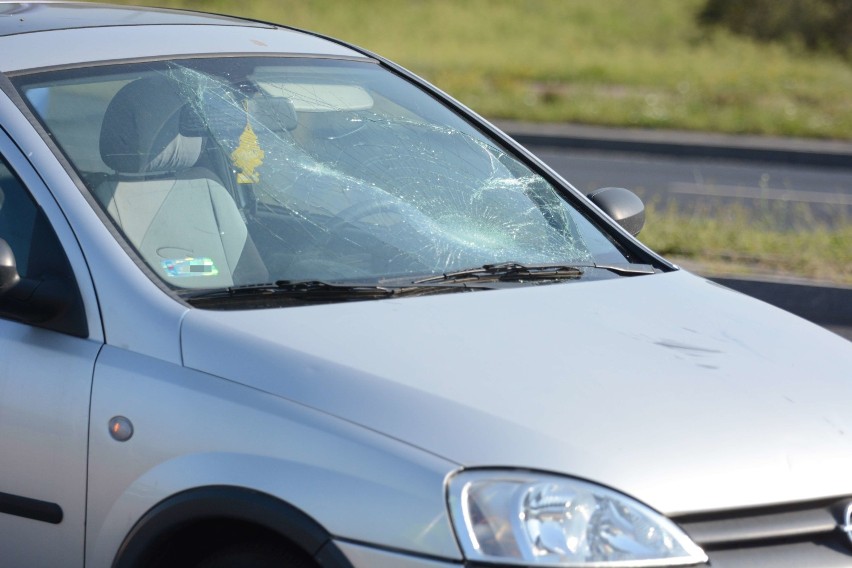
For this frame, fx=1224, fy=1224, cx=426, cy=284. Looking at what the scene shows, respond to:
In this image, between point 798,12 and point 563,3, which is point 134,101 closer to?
point 798,12

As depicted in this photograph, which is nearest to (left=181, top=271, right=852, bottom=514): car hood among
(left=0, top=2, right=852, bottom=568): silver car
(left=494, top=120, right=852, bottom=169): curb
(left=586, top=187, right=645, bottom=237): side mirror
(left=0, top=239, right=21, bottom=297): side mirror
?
(left=0, top=2, right=852, bottom=568): silver car

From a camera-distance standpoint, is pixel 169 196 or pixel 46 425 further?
pixel 169 196

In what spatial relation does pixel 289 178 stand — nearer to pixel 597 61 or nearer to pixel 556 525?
pixel 556 525

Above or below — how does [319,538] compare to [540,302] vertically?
below

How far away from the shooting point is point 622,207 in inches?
143

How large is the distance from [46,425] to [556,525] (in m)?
1.03

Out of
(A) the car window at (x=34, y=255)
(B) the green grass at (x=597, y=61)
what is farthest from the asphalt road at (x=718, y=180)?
(A) the car window at (x=34, y=255)

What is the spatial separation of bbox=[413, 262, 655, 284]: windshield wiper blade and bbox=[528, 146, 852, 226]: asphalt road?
6902 mm

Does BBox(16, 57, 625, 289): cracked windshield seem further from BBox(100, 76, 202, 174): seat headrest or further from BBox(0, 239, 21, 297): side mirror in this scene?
BBox(0, 239, 21, 297): side mirror

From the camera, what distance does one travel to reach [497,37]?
104ft

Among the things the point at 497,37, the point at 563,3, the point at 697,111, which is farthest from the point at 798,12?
the point at 697,111

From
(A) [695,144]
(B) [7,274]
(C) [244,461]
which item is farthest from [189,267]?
(A) [695,144]

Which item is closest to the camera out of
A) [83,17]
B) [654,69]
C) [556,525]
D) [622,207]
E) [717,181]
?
[556,525]

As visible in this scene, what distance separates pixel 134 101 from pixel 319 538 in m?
1.37
